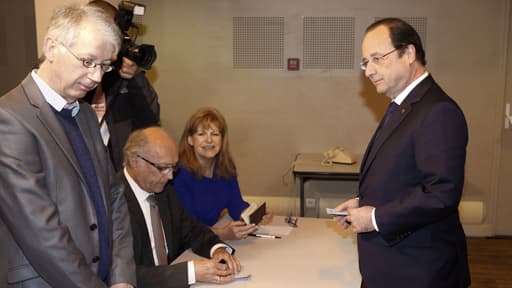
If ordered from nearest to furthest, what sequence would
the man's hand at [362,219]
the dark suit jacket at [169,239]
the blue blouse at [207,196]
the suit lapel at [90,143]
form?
1. the suit lapel at [90,143]
2. the man's hand at [362,219]
3. the dark suit jacket at [169,239]
4. the blue blouse at [207,196]

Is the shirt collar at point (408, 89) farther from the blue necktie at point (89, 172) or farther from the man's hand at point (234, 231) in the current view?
the blue necktie at point (89, 172)

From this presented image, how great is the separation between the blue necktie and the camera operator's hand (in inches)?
45.0

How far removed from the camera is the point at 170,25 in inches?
198

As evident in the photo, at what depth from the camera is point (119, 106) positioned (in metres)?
2.92

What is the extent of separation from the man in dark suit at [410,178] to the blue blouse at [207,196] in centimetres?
108

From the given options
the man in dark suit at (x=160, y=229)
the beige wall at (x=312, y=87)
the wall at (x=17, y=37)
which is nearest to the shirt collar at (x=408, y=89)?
the man in dark suit at (x=160, y=229)

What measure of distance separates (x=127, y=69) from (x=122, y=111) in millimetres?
281

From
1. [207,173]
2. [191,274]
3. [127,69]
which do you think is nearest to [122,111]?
[127,69]

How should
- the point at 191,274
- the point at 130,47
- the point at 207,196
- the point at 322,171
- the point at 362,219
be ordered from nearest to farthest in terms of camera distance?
the point at 362,219 < the point at 191,274 < the point at 130,47 < the point at 207,196 < the point at 322,171

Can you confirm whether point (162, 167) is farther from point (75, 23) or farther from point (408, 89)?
point (408, 89)

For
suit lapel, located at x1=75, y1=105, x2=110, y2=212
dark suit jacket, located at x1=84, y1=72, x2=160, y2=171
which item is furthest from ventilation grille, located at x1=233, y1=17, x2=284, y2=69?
suit lapel, located at x1=75, y1=105, x2=110, y2=212

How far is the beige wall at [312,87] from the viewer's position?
4.74 meters

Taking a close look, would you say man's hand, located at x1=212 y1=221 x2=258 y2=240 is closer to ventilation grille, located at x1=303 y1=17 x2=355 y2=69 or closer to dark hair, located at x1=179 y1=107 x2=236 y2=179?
dark hair, located at x1=179 y1=107 x2=236 y2=179

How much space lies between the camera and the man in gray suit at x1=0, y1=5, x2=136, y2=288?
1.40 metres
